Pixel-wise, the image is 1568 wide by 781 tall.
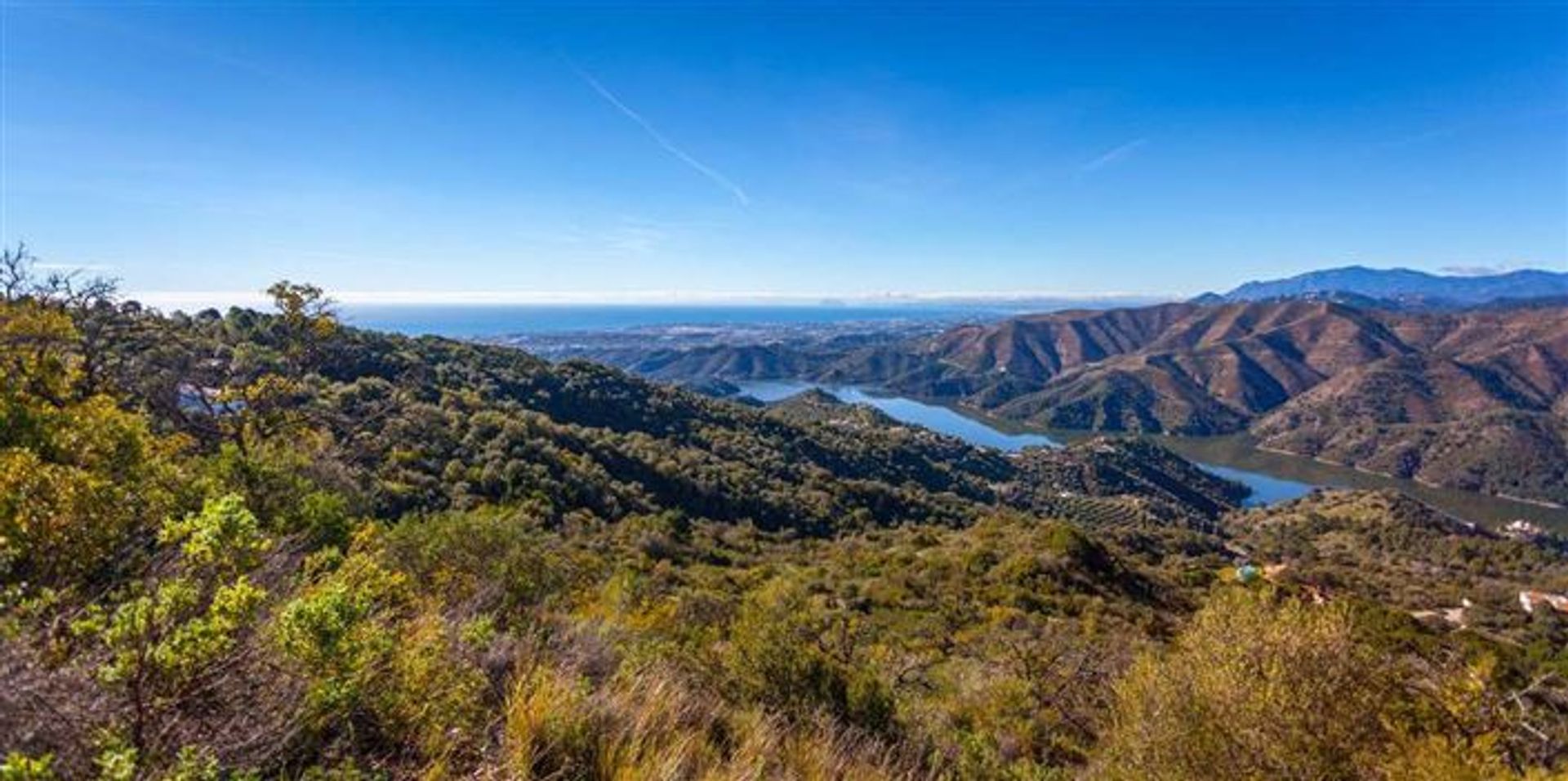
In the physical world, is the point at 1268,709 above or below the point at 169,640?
below

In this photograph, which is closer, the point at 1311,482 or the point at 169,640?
the point at 169,640

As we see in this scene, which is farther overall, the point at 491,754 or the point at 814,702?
the point at 814,702

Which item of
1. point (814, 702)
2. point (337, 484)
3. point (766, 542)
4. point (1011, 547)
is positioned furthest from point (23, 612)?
point (766, 542)

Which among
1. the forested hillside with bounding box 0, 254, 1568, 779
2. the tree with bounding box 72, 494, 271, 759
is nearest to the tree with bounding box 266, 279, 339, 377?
the forested hillside with bounding box 0, 254, 1568, 779

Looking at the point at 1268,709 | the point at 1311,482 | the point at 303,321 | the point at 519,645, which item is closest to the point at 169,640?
the point at 519,645

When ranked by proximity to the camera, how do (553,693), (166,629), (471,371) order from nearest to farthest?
1. (166,629)
2. (553,693)
3. (471,371)

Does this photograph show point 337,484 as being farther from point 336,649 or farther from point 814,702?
point 336,649

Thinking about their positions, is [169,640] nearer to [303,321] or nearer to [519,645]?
[519,645]

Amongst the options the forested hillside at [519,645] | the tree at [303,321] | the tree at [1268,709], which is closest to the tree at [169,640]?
the forested hillside at [519,645]

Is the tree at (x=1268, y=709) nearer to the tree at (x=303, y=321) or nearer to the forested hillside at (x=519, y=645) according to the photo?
the forested hillside at (x=519, y=645)

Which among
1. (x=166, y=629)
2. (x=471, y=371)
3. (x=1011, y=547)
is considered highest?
(x=166, y=629)

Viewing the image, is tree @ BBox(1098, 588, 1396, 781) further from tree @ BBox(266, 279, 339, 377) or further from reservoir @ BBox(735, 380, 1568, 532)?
reservoir @ BBox(735, 380, 1568, 532)
